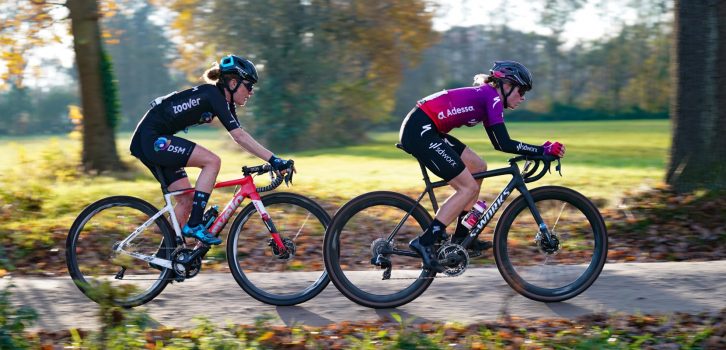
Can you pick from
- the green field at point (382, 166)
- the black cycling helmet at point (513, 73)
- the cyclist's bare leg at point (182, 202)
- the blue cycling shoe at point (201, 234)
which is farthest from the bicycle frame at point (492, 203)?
the green field at point (382, 166)

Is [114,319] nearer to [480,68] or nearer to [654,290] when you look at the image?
[654,290]

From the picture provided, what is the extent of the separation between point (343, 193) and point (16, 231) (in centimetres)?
621

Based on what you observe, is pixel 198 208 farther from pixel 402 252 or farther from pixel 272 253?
pixel 402 252

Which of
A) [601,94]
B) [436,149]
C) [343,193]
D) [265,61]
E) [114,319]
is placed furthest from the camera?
[601,94]

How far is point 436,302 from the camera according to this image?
6.80m

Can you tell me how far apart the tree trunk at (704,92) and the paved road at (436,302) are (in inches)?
123

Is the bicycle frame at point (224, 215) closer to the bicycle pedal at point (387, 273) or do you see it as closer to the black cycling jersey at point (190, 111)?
the black cycling jersey at point (190, 111)

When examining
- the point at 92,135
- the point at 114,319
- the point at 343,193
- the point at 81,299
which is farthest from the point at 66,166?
the point at 114,319

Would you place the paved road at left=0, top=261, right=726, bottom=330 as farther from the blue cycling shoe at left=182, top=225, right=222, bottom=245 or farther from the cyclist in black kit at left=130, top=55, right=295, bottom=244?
the cyclist in black kit at left=130, top=55, right=295, bottom=244

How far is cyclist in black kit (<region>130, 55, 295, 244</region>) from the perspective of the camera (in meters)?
6.56

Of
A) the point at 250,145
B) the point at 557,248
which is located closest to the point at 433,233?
the point at 557,248

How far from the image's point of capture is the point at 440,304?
6723mm

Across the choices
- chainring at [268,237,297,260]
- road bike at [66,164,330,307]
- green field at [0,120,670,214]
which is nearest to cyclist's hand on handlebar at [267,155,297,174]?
road bike at [66,164,330,307]

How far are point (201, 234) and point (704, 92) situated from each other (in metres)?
6.89
